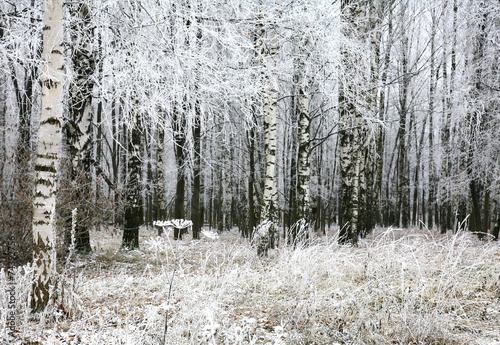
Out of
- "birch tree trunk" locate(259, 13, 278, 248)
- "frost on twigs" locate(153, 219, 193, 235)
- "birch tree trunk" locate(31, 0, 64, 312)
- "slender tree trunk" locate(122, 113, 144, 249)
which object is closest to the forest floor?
"frost on twigs" locate(153, 219, 193, 235)

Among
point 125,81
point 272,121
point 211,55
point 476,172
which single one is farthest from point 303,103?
point 476,172

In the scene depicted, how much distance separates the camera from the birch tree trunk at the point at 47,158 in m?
3.63

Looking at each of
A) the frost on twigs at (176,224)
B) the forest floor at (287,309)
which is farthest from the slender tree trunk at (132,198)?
the frost on twigs at (176,224)

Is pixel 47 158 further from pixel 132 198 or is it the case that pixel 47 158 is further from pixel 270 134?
pixel 132 198

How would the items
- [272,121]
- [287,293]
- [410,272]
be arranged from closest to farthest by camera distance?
[287,293]
[410,272]
[272,121]

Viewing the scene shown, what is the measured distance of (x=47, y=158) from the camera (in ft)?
12.0

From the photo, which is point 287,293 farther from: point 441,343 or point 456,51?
point 456,51

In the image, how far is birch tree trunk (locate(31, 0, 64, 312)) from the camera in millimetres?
3627

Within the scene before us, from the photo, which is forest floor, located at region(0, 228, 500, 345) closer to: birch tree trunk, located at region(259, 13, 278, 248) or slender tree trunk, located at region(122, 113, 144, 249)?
birch tree trunk, located at region(259, 13, 278, 248)

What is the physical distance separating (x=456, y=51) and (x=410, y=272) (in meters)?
11.6

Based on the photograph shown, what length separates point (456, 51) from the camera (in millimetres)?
13125

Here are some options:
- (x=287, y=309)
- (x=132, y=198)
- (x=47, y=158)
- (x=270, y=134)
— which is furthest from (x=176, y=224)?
(x=132, y=198)

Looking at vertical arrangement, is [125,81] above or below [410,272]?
above

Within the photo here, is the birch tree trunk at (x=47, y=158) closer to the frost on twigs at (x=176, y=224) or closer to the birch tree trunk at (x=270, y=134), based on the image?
the frost on twigs at (x=176, y=224)
